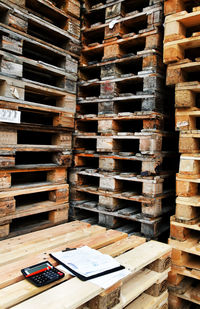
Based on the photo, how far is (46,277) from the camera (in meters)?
1.98

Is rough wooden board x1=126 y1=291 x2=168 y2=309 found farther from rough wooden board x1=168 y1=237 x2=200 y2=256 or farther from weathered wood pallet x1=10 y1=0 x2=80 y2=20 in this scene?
weathered wood pallet x1=10 y1=0 x2=80 y2=20

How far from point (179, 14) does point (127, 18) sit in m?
0.85

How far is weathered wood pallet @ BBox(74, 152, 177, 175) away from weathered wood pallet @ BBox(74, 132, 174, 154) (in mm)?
89

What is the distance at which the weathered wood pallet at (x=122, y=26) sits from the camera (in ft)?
11.6

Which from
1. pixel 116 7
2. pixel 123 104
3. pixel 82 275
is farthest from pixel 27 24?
pixel 82 275

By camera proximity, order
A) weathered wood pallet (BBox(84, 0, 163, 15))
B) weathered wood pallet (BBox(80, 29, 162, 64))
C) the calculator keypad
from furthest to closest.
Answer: weathered wood pallet (BBox(84, 0, 163, 15)) < weathered wood pallet (BBox(80, 29, 162, 64)) < the calculator keypad

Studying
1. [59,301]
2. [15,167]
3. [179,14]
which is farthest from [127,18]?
[59,301]

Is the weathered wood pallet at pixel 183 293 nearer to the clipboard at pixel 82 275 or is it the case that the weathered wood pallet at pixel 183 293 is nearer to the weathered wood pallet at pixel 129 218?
the weathered wood pallet at pixel 129 218

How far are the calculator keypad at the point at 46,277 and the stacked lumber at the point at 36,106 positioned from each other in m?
1.34

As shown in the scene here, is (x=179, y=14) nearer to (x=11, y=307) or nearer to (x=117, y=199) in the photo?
(x=117, y=199)

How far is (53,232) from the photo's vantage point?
3.10 metres

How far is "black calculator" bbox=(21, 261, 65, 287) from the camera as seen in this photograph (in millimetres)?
1947

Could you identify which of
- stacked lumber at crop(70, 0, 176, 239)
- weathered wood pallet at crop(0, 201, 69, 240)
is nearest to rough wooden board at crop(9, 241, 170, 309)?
weathered wood pallet at crop(0, 201, 69, 240)

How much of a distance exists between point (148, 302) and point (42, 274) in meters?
1.11
